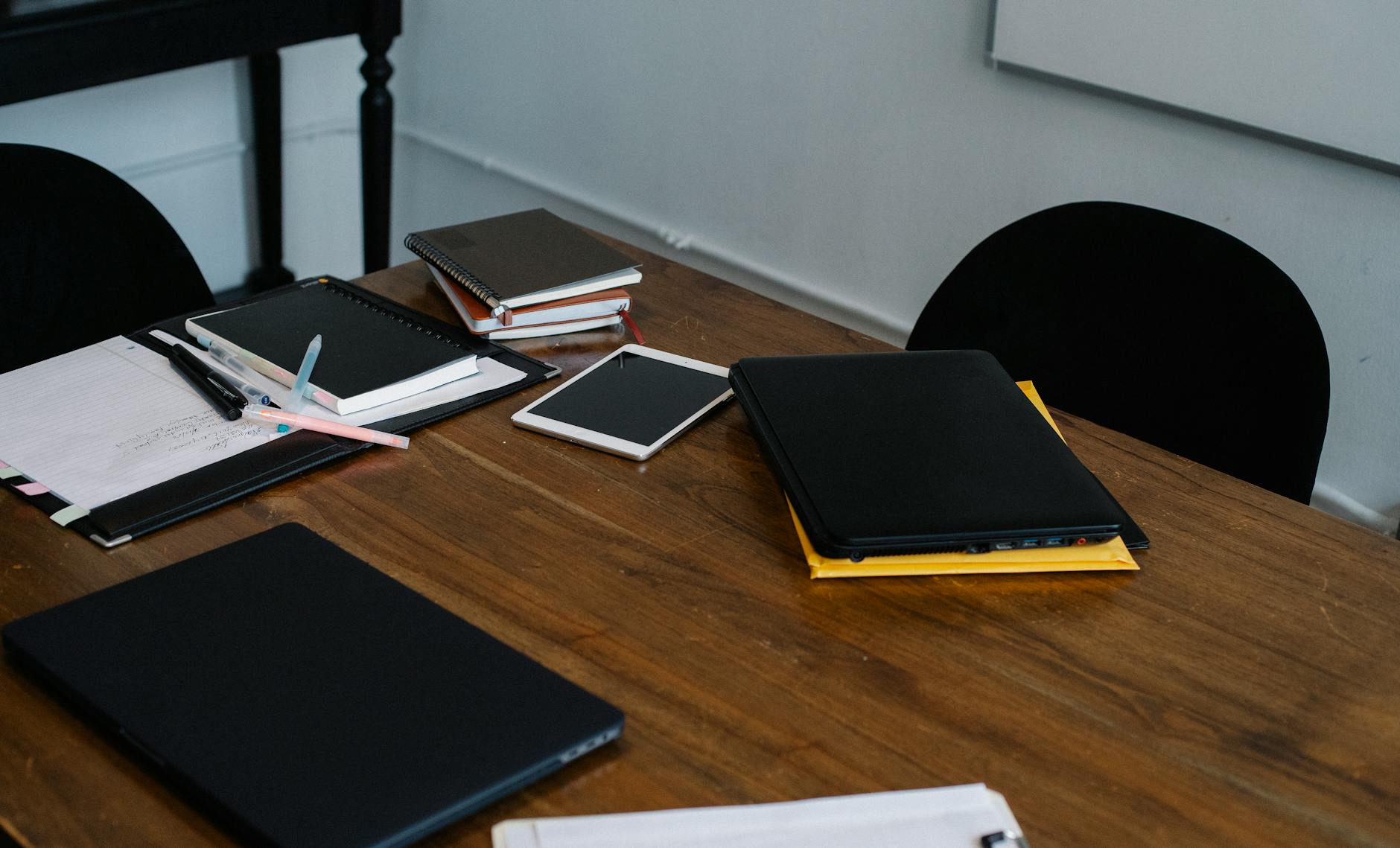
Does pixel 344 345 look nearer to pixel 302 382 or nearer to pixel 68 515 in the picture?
pixel 302 382

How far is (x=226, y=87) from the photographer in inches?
102

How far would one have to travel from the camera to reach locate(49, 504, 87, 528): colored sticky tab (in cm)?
86

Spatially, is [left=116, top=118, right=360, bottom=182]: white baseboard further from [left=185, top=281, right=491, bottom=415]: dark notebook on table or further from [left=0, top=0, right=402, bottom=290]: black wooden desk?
[left=185, top=281, right=491, bottom=415]: dark notebook on table

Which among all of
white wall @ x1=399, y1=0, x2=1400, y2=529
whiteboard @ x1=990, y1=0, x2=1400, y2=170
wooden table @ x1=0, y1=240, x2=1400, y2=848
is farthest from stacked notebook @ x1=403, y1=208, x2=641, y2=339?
whiteboard @ x1=990, y1=0, x2=1400, y2=170

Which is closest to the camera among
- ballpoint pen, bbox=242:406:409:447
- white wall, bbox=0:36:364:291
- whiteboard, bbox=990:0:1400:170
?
ballpoint pen, bbox=242:406:409:447

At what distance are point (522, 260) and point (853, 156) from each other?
39.0 inches

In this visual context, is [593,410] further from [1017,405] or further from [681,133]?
[681,133]

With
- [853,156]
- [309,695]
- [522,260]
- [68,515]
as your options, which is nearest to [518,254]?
[522,260]

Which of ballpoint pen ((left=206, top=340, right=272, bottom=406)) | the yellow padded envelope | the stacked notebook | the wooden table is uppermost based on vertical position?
the stacked notebook

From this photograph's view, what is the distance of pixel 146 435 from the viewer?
0.96m

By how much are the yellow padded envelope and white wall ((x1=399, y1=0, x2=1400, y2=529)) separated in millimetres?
388

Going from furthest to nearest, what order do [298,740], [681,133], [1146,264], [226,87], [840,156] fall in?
[226,87] → [681,133] → [840,156] → [1146,264] → [298,740]

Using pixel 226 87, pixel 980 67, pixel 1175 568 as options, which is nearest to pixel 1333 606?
pixel 1175 568

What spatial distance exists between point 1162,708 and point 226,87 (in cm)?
239
